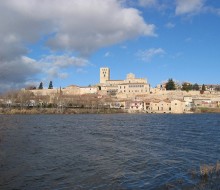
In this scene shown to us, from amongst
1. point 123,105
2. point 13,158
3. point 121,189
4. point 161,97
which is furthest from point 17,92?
point 121,189

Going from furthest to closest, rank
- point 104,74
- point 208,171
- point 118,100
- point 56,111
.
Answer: point 104,74 < point 118,100 < point 56,111 < point 208,171

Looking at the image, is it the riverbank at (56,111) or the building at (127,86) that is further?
the building at (127,86)

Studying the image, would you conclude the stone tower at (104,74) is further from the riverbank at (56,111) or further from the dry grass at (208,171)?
the dry grass at (208,171)

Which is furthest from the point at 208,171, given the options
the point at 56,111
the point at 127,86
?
the point at 127,86

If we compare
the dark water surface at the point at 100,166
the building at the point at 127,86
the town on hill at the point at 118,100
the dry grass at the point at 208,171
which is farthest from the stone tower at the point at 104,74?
the dry grass at the point at 208,171

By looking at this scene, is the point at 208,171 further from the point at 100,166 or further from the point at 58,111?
the point at 58,111

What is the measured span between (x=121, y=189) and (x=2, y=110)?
93.4 meters

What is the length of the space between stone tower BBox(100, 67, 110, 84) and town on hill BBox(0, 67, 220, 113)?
13403 millimetres

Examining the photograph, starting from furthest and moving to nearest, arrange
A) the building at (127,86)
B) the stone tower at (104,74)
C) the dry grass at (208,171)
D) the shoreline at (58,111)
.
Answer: the stone tower at (104,74), the building at (127,86), the shoreline at (58,111), the dry grass at (208,171)

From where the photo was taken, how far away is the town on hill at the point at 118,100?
117000 millimetres

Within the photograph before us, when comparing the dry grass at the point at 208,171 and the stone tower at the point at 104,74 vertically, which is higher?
the stone tower at the point at 104,74

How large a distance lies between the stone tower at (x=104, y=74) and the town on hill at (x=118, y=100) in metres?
13.4

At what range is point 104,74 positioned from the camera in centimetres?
19038

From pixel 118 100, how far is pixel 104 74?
164 ft
